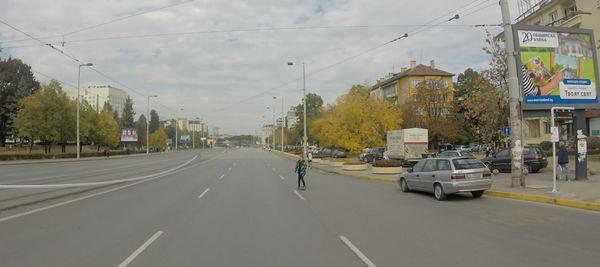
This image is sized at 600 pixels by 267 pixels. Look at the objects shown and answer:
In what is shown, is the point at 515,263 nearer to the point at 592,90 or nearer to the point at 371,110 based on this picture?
the point at 592,90

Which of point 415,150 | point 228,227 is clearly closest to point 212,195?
point 228,227

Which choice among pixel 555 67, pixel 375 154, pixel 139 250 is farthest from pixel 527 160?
pixel 139 250

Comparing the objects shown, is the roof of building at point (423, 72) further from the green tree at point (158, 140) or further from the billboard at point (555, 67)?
the green tree at point (158, 140)

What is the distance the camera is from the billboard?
1537cm

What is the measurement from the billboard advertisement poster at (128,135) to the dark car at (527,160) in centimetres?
7769

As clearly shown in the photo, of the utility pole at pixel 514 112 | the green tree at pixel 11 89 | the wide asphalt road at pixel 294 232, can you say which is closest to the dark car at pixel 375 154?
the utility pole at pixel 514 112

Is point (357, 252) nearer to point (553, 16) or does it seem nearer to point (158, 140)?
point (553, 16)

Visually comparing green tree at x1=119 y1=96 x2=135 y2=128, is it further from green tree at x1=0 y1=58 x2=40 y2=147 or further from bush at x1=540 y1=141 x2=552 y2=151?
bush at x1=540 y1=141 x2=552 y2=151

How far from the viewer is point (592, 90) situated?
633 inches

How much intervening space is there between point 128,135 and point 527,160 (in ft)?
264

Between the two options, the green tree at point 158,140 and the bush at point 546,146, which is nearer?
the bush at point 546,146

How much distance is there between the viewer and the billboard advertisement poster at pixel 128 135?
83.2 metres

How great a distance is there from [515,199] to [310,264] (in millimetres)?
9639

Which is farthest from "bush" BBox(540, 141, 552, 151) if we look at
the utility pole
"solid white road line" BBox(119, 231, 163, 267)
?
"solid white road line" BBox(119, 231, 163, 267)
